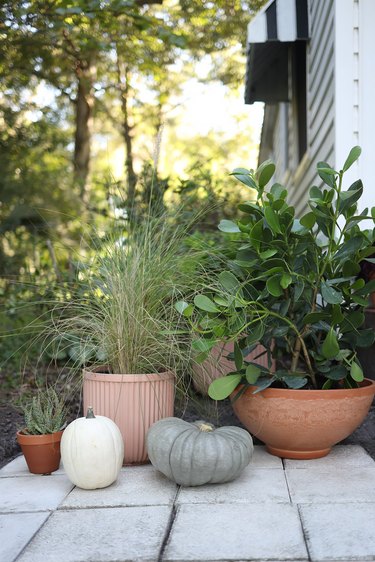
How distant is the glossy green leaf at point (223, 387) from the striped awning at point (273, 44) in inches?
116

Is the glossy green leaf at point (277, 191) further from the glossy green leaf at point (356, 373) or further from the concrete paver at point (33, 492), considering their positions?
the concrete paver at point (33, 492)

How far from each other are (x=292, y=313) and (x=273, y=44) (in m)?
4.03

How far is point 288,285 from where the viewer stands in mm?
2789

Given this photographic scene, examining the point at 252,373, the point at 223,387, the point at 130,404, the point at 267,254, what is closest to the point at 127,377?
the point at 130,404

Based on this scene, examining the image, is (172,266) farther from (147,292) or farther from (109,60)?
(109,60)

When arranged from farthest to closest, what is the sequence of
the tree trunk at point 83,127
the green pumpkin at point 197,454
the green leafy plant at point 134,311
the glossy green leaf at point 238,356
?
the tree trunk at point 83,127 < the green leafy plant at point 134,311 < the glossy green leaf at point 238,356 < the green pumpkin at point 197,454

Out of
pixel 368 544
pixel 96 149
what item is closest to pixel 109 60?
pixel 96 149

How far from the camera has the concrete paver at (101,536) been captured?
1838mm

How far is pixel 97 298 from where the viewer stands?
303 centimetres

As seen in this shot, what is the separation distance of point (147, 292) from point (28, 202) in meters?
Result: 7.21

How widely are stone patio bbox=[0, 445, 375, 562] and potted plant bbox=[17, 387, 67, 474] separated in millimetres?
50

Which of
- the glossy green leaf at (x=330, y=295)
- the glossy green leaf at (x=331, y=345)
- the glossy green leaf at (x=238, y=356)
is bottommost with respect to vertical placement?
the glossy green leaf at (x=238, y=356)

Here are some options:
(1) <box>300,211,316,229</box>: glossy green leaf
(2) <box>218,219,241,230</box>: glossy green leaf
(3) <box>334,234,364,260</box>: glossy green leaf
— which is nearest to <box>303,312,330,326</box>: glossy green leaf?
(3) <box>334,234,364,260</box>: glossy green leaf

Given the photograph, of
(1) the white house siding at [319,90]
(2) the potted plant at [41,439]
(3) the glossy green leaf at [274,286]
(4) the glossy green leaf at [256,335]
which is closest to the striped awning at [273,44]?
(1) the white house siding at [319,90]
